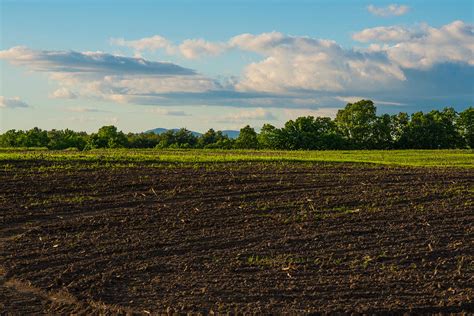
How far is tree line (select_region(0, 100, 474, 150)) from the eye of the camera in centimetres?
6381

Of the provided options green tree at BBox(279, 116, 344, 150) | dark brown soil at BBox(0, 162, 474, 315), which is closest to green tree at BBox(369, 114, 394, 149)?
green tree at BBox(279, 116, 344, 150)

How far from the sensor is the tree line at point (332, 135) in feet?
209

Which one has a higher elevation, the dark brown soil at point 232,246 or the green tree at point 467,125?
the green tree at point 467,125

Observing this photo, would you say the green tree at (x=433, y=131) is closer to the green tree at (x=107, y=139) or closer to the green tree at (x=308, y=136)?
the green tree at (x=308, y=136)

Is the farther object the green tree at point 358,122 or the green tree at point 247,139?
the green tree at point 358,122

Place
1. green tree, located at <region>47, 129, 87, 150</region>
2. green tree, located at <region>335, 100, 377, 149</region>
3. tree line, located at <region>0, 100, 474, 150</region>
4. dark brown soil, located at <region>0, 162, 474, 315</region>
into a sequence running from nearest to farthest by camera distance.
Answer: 1. dark brown soil, located at <region>0, 162, 474, 315</region>
2. green tree, located at <region>47, 129, 87, 150</region>
3. tree line, located at <region>0, 100, 474, 150</region>
4. green tree, located at <region>335, 100, 377, 149</region>

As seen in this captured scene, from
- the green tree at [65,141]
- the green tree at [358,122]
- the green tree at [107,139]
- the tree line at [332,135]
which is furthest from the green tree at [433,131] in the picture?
the green tree at [65,141]

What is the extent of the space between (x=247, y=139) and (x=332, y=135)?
8.05m

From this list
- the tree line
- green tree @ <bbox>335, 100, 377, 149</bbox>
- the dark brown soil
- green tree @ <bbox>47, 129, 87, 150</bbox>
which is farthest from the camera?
green tree @ <bbox>335, 100, 377, 149</bbox>

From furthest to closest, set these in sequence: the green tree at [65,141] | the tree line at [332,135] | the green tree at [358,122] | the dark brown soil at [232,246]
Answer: the green tree at [358,122], the tree line at [332,135], the green tree at [65,141], the dark brown soil at [232,246]

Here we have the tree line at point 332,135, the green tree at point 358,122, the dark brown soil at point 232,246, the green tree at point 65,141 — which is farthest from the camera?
the green tree at point 358,122

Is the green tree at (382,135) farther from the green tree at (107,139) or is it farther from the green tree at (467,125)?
the green tree at (107,139)

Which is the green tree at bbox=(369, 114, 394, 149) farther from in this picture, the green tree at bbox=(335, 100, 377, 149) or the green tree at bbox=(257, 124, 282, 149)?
the green tree at bbox=(257, 124, 282, 149)

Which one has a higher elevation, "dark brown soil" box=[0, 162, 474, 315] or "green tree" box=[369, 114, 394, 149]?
"green tree" box=[369, 114, 394, 149]
